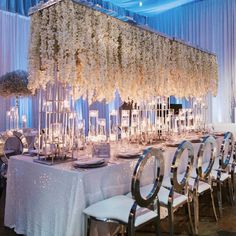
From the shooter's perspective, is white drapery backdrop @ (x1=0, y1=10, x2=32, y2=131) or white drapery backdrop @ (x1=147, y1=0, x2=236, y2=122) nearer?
white drapery backdrop @ (x1=0, y1=10, x2=32, y2=131)

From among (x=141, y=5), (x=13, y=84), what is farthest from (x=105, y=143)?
(x=141, y=5)

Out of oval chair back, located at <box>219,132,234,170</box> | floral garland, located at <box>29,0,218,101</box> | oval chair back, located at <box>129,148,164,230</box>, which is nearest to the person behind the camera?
oval chair back, located at <box>129,148,164,230</box>

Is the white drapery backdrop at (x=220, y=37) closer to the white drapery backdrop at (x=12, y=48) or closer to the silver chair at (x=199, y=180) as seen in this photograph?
the white drapery backdrop at (x=12, y=48)

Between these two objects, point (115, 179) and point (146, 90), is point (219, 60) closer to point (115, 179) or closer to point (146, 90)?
point (146, 90)

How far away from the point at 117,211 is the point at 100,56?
1.83 metres

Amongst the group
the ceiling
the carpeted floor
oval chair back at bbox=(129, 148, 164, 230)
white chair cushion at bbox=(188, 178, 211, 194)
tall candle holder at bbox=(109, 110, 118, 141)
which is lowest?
the carpeted floor

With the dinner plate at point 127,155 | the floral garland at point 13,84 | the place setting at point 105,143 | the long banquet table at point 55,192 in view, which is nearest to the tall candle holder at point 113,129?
the place setting at point 105,143

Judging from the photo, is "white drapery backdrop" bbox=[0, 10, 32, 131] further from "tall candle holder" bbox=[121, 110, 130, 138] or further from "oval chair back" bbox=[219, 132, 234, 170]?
"oval chair back" bbox=[219, 132, 234, 170]

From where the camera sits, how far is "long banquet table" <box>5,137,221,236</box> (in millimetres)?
2350

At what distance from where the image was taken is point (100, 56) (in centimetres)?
346

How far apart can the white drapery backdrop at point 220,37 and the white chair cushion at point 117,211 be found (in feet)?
21.4

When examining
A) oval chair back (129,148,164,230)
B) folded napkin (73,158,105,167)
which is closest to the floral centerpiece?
folded napkin (73,158,105,167)

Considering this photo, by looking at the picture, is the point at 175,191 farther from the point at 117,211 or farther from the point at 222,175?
the point at 222,175

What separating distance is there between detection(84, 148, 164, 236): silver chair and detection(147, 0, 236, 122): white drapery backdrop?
21.3ft
